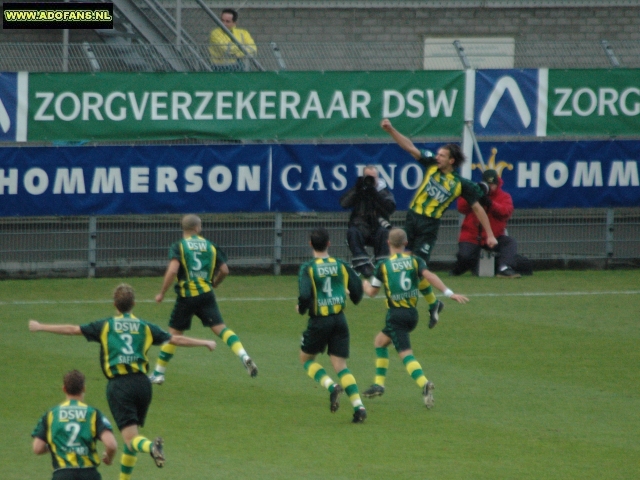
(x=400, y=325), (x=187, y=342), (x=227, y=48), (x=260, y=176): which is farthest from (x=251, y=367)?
(x=227, y=48)

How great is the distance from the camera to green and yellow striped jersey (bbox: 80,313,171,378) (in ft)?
23.7

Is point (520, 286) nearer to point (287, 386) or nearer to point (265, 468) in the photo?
point (287, 386)

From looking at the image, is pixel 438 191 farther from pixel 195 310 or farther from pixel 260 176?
pixel 260 176

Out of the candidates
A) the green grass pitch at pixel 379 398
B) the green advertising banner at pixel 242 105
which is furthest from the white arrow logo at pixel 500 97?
the green grass pitch at pixel 379 398

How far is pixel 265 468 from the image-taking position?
7879 millimetres

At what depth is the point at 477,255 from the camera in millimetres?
16531

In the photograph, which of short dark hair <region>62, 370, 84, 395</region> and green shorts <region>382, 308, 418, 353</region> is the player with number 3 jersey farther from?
short dark hair <region>62, 370, 84, 395</region>

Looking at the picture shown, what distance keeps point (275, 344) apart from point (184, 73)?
5.50 m


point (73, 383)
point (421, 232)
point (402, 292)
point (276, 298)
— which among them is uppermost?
point (421, 232)

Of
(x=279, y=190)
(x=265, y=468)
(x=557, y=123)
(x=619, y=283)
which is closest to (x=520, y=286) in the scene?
(x=619, y=283)

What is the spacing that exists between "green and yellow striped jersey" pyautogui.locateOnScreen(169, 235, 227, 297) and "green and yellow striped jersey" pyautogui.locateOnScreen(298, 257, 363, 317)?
155 cm

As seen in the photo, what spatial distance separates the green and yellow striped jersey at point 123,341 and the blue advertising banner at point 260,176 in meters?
8.76

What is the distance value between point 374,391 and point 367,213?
6131mm

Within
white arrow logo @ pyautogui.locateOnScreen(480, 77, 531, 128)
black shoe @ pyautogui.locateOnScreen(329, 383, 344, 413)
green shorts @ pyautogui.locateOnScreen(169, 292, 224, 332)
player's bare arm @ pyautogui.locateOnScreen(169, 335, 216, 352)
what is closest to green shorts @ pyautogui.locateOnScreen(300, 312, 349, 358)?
black shoe @ pyautogui.locateOnScreen(329, 383, 344, 413)
